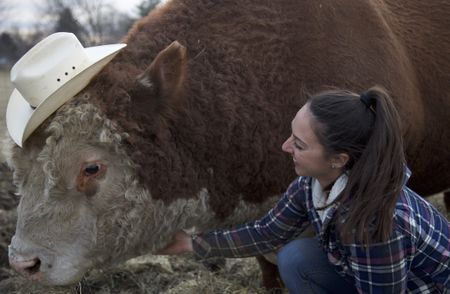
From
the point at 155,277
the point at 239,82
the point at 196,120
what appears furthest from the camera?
the point at 155,277

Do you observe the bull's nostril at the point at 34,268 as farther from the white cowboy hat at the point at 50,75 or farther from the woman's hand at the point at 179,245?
the woman's hand at the point at 179,245

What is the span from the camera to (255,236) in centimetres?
293

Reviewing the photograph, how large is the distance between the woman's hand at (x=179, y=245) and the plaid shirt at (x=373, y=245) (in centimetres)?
14

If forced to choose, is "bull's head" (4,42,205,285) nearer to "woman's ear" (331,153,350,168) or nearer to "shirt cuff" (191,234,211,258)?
→ "shirt cuff" (191,234,211,258)

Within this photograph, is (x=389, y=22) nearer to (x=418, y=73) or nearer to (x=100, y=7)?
(x=418, y=73)

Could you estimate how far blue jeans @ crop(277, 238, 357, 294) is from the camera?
2.80 meters

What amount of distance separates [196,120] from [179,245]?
0.66m

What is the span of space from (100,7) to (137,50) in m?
25.4

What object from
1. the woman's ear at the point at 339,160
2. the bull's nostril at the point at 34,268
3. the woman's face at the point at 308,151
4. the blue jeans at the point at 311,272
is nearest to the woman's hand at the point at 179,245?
the blue jeans at the point at 311,272

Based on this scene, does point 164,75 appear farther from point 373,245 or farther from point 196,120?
point 373,245

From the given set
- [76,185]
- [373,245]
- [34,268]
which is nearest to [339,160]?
[373,245]

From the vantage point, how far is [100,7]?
27.3 metres

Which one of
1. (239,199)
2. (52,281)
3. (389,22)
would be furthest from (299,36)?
(52,281)

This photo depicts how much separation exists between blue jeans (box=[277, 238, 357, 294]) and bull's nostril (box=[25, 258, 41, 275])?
1.17 meters
